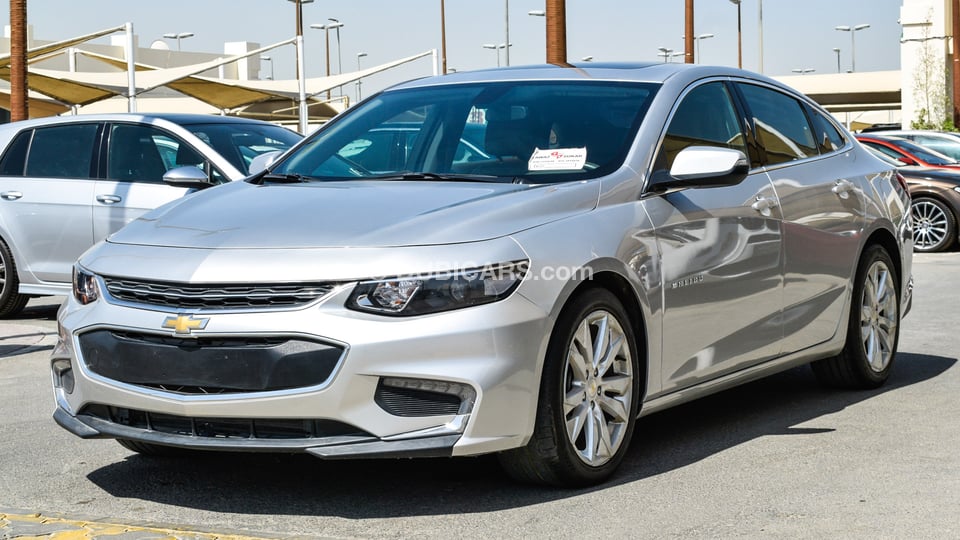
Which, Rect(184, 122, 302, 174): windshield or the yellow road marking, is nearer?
the yellow road marking

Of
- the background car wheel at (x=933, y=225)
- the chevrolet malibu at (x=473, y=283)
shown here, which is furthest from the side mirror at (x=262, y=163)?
the background car wheel at (x=933, y=225)

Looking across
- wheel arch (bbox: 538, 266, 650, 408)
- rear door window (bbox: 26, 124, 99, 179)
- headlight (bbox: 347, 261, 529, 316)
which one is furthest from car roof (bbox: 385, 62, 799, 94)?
rear door window (bbox: 26, 124, 99, 179)

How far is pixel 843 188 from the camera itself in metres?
7.26

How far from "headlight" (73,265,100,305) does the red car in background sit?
15.2 metres

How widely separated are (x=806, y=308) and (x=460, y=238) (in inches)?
97.9

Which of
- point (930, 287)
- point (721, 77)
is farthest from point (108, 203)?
point (930, 287)

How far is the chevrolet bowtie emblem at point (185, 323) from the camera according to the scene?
476 cm

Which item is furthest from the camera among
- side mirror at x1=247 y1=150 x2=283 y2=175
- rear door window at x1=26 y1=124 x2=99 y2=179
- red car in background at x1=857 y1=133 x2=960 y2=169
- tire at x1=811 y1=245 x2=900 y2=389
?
red car in background at x1=857 y1=133 x2=960 y2=169

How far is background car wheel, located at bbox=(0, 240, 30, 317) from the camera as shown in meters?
11.6

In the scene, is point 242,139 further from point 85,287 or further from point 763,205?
point 85,287

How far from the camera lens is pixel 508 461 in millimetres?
5121

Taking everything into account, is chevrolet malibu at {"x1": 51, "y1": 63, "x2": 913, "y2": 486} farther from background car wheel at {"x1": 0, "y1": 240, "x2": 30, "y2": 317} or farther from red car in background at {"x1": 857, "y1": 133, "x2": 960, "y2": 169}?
red car in background at {"x1": 857, "y1": 133, "x2": 960, "y2": 169}

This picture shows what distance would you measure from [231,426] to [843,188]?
370 cm

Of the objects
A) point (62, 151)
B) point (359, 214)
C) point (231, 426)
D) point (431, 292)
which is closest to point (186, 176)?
point (359, 214)
